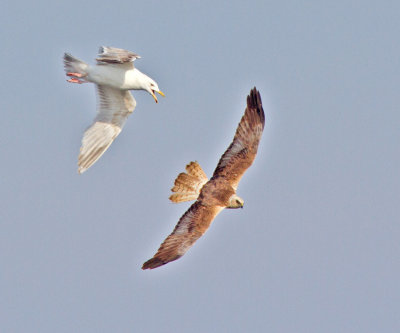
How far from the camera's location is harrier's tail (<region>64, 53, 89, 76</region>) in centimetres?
2436

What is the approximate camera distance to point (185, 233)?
21828mm

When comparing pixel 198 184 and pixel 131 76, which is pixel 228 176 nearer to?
pixel 198 184

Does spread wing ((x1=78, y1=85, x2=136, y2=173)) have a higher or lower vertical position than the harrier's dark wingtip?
lower

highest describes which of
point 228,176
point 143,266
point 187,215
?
point 228,176

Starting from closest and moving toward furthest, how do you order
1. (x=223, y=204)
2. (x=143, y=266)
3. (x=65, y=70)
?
(x=143, y=266)
(x=223, y=204)
(x=65, y=70)

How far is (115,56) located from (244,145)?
12.1 ft

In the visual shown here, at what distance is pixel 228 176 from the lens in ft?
77.7

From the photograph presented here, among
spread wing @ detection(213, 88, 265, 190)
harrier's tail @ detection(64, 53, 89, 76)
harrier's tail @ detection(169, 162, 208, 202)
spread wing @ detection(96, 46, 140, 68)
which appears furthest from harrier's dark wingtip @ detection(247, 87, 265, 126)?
harrier's tail @ detection(64, 53, 89, 76)

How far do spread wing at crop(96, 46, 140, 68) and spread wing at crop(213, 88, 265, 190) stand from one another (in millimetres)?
3123

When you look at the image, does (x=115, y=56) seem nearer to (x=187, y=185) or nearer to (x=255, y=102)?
(x=187, y=185)

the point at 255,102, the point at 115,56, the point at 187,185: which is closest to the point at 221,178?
the point at 187,185

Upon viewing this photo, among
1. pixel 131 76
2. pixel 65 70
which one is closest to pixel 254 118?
pixel 131 76

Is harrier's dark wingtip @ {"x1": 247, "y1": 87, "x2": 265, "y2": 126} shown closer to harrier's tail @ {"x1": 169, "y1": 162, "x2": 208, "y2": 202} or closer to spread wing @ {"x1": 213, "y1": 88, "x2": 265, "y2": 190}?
spread wing @ {"x1": 213, "y1": 88, "x2": 265, "y2": 190}

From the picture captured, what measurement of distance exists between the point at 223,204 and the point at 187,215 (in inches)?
39.8
